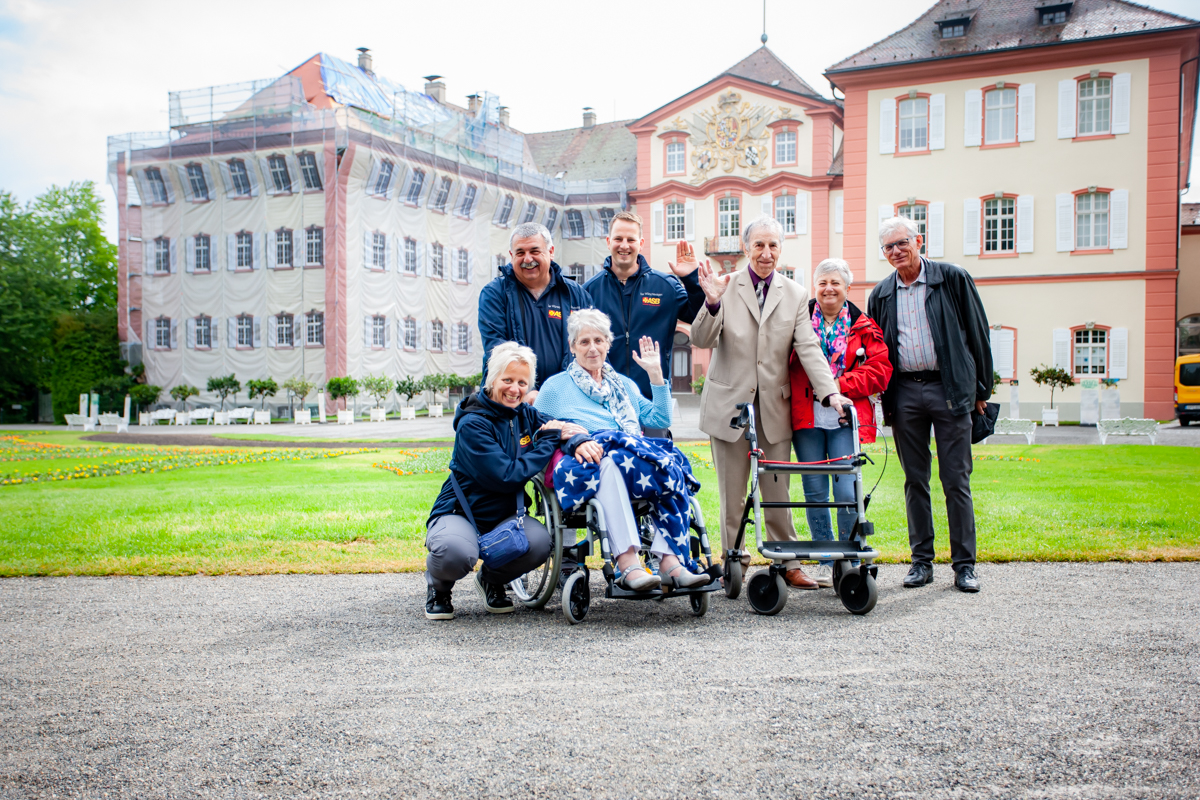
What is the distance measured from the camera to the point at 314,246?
39156 mm

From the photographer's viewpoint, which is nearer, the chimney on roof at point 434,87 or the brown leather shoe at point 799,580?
the brown leather shoe at point 799,580

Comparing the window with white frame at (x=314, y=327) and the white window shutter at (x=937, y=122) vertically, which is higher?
the white window shutter at (x=937, y=122)

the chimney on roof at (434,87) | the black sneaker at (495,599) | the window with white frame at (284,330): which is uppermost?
the chimney on roof at (434,87)

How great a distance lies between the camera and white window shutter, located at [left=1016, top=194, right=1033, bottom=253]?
30719mm

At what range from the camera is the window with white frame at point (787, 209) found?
41.9 meters

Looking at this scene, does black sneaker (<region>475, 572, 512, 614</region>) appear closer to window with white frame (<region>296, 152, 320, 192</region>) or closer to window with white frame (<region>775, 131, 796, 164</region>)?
window with white frame (<region>296, 152, 320, 192</region>)

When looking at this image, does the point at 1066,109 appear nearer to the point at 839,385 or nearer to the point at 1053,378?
the point at 1053,378

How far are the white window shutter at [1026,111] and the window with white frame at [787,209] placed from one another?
40.2 ft

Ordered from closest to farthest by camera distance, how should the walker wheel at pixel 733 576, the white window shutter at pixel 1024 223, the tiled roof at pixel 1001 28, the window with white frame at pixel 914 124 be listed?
the walker wheel at pixel 733 576 < the tiled roof at pixel 1001 28 < the white window shutter at pixel 1024 223 < the window with white frame at pixel 914 124

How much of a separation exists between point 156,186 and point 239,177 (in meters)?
4.38

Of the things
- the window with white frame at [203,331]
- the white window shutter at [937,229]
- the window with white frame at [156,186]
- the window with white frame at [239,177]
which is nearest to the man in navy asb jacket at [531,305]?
the white window shutter at [937,229]

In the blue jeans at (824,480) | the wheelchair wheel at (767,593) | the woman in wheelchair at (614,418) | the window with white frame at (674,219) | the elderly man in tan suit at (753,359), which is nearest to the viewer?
the woman in wheelchair at (614,418)

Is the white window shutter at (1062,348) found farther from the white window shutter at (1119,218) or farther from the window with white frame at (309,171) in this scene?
the window with white frame at (309,171)

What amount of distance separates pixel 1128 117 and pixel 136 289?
130ft
